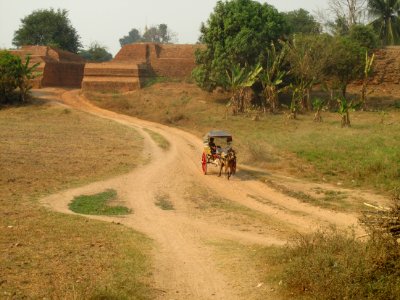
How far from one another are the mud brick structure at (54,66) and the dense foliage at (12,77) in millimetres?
6728

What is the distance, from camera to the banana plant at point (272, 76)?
31188mm

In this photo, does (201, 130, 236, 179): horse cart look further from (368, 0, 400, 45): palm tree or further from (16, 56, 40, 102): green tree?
(368, 0, 400, 45): palm tree

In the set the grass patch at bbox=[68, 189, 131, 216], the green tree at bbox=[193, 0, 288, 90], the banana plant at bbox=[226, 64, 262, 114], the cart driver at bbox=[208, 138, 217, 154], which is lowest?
the grass patch at bbox=[68, 189, 131, 216]

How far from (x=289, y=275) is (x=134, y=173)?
11.4 meters

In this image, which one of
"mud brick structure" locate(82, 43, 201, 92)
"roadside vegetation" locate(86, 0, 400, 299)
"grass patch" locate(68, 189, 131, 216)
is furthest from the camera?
"mud brick structure" locate(82, 43, 201, 92)

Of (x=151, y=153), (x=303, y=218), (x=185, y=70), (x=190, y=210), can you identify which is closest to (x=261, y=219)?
(x=303, y=218)

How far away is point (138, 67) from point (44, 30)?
20.0 meters

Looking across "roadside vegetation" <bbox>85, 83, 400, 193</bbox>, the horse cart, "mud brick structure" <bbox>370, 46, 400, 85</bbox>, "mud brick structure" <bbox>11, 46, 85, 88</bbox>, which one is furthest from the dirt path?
"mud brick structure" <bbox>370, 46, 400, 85</bbox>

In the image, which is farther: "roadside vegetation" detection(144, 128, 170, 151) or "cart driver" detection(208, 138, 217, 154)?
"roadside vegetation" detection(144, 128, 170, 151)

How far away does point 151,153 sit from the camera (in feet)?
73.2

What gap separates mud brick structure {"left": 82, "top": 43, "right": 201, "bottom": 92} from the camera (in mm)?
40469

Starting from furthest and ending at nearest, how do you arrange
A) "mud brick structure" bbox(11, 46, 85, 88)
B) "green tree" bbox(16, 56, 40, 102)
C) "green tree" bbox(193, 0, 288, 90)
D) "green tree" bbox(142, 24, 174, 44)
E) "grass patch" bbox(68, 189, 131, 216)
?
"green tree" bbox(142, 24, 174, 44) → "mud brick structure" bbox(11, 46, 85, 88) → "green tree" bbox(16, 56, 40, 102) → "green tree" bbox(193, 0, 288, 90) → "grass patch" bbox(68, 189, 131, 216)

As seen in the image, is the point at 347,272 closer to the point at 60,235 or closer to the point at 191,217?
the point at 60,235

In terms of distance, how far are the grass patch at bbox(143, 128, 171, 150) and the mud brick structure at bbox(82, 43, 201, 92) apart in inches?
530
